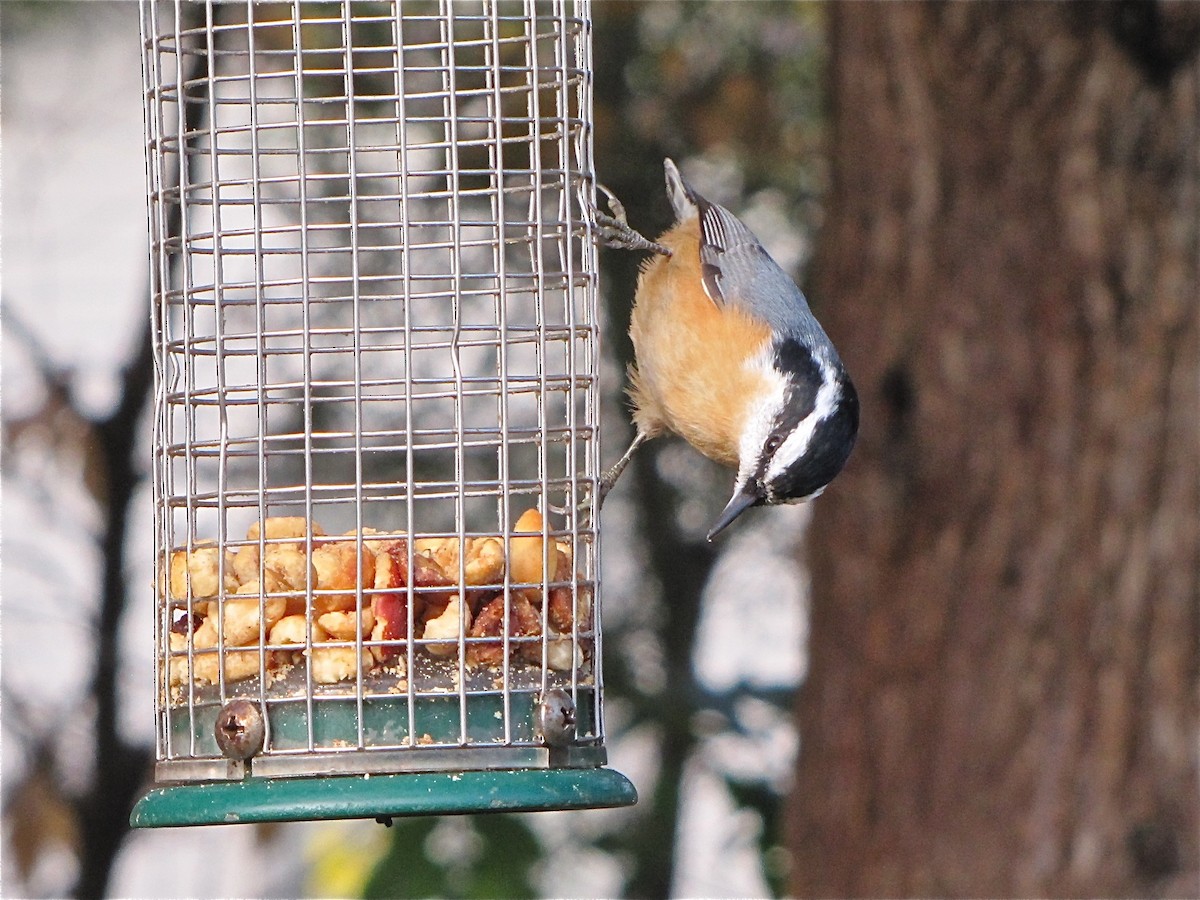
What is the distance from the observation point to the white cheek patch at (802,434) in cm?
404

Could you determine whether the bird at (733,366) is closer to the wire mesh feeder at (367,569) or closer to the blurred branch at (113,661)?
the wire mesh feeder at (367,569)

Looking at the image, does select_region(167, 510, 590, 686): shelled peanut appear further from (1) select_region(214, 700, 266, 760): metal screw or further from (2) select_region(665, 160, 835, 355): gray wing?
(2) select_region(665, 160, 835, 355): gray wing

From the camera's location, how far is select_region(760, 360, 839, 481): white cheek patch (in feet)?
13.3

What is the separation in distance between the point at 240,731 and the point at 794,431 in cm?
167

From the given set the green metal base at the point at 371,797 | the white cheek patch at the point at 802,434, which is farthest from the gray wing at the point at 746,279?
the green metal base at the point at 371,797

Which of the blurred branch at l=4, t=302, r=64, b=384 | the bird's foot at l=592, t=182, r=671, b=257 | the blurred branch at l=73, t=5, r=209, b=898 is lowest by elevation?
the blurred branch at l=73, t=5, r=209, b=898

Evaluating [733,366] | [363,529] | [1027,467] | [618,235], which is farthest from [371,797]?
[1027,467]

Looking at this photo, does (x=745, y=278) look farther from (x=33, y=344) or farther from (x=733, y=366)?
(x=33, y=344)

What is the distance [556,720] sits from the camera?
3332 mm

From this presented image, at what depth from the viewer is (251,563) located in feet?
11.8

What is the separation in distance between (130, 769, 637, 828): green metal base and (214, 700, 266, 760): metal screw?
7cm

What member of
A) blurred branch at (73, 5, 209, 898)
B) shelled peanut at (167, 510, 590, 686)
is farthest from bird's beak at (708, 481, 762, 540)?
blurred branch at (73, 5, 209, 898)

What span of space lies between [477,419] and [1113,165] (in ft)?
9.65

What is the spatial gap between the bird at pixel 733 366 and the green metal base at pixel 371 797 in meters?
0.83
